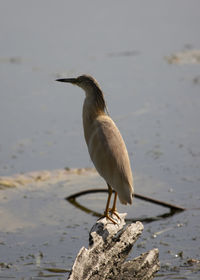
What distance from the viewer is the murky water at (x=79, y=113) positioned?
5305 millimetres

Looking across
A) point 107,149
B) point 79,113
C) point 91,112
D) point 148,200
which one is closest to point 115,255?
point 107,149

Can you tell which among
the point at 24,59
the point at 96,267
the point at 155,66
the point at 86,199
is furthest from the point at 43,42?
the point at 96,267

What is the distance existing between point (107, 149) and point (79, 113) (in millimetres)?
3523

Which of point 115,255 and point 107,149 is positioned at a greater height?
point 107,149

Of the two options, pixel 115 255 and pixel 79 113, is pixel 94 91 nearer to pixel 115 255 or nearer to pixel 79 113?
pixel 115 255

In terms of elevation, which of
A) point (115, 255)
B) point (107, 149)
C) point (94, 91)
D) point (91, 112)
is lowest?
point (115, 255)

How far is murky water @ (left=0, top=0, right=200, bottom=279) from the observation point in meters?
5.30

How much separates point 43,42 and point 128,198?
6174 mm

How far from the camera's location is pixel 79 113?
25.0ft

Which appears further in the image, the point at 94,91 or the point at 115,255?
the point at 94,91

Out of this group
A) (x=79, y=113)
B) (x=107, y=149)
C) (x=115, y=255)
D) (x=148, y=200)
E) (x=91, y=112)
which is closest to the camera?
(x=115, y=255)

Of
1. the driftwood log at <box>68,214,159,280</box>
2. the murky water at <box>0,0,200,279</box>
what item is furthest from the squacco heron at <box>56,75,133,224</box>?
the murky water at <box>0,0,200,279</box>

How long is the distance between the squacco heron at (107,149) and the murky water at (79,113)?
0.95m

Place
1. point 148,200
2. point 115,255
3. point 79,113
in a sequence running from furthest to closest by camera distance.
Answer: point 79,113 → point 148,200 → point 115,255
